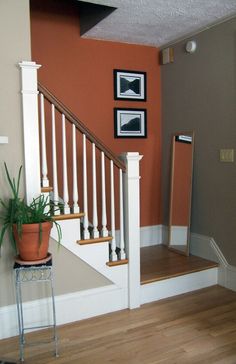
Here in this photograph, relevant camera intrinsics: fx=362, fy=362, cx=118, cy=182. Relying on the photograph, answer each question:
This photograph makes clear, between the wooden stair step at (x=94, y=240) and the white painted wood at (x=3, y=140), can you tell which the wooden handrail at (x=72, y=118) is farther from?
the wooden stair step at (x=94, y=240)

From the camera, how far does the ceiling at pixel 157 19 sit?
9.64 feet

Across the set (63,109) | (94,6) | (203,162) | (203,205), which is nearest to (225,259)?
(203,205)

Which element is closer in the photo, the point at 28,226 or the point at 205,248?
the point at 28,226

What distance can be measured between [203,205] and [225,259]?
58 centimetres

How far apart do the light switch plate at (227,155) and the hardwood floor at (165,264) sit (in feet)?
3.32

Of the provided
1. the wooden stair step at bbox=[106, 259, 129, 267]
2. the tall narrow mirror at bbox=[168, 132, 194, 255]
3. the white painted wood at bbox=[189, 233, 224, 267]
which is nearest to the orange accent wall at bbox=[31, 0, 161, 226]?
the tall narrow mirror at bbox=[168, 132, 194, 255]

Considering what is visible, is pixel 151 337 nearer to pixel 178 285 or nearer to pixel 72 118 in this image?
pixel 178 285

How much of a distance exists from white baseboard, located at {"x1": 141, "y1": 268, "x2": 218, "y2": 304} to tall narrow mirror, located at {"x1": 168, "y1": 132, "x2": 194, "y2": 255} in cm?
41

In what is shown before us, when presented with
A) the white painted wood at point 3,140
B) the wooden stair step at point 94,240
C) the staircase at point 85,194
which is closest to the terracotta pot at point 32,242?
the staircase at point 85,194

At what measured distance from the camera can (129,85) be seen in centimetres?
401

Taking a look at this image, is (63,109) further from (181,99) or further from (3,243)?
(181,99)

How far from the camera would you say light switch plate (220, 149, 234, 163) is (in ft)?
10.9

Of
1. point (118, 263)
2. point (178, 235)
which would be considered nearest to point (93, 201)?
point (118, 263)

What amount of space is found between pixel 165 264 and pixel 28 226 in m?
1.70
